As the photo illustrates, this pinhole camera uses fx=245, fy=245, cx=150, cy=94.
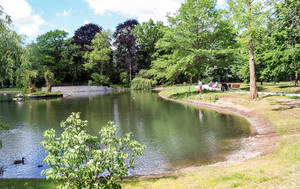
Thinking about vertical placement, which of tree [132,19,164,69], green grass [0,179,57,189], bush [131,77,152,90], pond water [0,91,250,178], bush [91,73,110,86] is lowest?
pond water [0,91,250,178]

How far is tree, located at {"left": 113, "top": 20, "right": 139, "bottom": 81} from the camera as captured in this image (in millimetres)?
68062

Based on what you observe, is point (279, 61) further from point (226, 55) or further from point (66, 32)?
point (66, 32)

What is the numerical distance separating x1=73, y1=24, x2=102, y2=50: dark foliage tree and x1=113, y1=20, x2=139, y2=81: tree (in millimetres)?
6507

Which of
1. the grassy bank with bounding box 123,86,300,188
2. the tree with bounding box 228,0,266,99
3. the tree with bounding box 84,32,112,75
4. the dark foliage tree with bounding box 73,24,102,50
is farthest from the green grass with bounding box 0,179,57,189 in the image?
the dark foliage tree with bounding box 73,24,102,50

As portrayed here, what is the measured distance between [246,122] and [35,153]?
44.5ft

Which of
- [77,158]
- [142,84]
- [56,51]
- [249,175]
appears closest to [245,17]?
[249,175]

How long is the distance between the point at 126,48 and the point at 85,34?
43.8ft

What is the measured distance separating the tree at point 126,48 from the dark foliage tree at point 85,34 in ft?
21.3

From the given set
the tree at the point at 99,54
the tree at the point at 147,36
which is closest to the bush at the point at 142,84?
the tree at the point at 147,36

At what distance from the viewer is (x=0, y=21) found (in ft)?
30.0

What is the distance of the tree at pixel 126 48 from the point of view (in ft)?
223

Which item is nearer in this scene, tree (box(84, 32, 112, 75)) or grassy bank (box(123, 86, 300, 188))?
grassy bank (box(123, 86, 300, 188))

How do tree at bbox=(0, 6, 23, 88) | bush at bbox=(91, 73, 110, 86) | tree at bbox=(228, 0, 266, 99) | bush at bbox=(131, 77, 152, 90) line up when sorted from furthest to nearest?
bush at bbox=(91, 73, 110, 86) → bush at bbox=(131, 77, 152, 90) → tree at bbox=(228, 0, 266, 99) → tree at bbox=(0, 6, 23, 88)

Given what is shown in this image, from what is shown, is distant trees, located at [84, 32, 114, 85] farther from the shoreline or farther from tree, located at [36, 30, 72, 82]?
the shoreline
